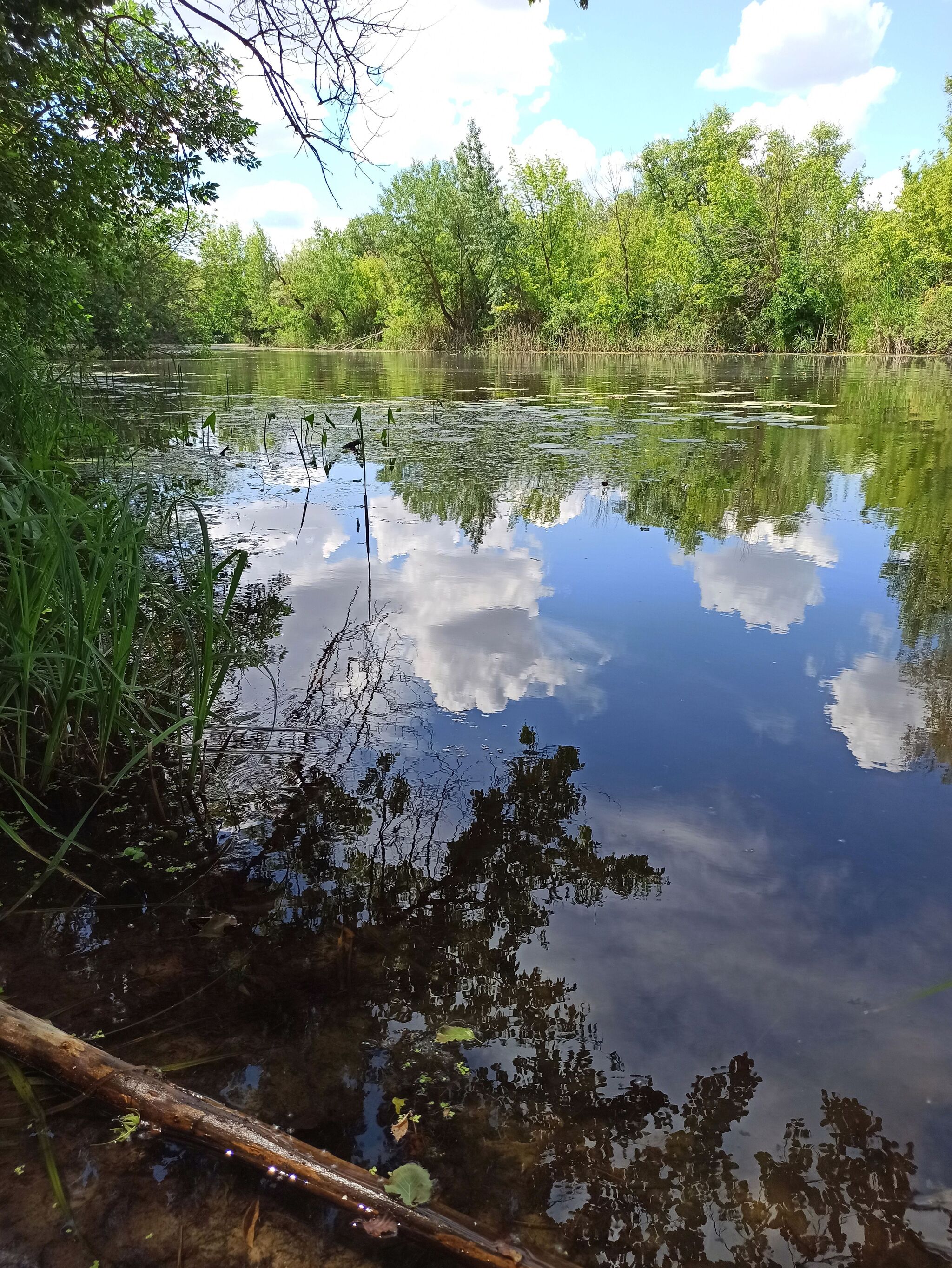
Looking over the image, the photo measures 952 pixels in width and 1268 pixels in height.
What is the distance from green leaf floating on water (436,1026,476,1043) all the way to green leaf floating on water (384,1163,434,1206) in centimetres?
31

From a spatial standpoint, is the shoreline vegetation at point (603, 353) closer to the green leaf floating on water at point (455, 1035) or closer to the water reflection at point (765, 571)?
the water reflection at point (765, 571)

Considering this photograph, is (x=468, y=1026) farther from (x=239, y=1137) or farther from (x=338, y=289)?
(x=338, y=289)

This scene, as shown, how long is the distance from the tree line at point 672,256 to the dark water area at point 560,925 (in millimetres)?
21856

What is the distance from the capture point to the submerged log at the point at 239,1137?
1.14 meters

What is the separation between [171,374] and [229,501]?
15223 mm

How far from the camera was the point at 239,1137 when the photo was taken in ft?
4.07

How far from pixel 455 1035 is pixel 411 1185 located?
0.40m

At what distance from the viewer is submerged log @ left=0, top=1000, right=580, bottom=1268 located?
1.14 metres

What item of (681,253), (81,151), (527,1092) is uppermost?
(681,253)

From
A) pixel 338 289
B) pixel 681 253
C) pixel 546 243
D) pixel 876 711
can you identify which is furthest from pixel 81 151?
pixel 338 289

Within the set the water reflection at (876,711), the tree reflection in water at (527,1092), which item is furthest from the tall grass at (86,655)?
the water reflection at (876,711)

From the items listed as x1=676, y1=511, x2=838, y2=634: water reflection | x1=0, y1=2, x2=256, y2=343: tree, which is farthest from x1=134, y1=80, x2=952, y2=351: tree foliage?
x1=676, y1=511, x2=838, y2=634: water reflection

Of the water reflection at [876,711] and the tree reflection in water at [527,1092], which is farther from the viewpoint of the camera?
the water reflection at [876,711]

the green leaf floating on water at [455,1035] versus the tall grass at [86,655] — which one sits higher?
the tall grass at [86,655]
